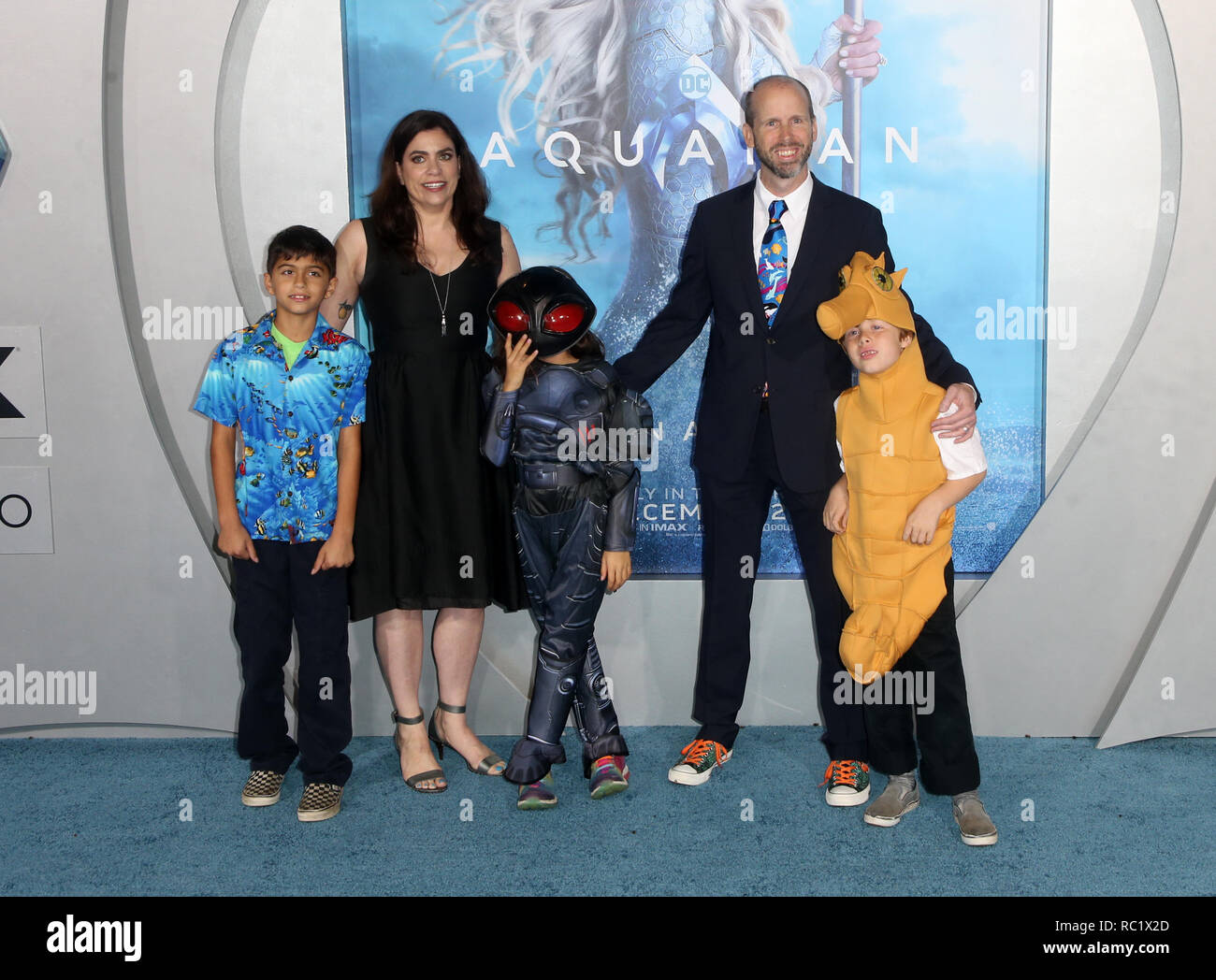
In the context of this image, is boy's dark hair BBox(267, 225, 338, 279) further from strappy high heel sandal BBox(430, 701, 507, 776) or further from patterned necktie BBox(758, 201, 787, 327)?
strappy high heel sandal BBox(430, 701, 507, 776)

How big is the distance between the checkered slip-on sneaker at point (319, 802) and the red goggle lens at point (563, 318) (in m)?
1.37

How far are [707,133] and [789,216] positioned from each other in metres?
0.63

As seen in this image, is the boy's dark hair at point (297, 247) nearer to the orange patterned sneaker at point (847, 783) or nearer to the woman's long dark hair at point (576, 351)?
the woman's long dark hair at point (576, 351)

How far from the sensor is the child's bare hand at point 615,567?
2.88 meters

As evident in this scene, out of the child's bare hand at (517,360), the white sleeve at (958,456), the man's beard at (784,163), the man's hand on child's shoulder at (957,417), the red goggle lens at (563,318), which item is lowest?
the white sleeve at (958,456)

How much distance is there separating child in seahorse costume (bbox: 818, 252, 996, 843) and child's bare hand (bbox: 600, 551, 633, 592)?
56 cm

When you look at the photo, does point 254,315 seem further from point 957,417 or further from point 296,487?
point 957,417

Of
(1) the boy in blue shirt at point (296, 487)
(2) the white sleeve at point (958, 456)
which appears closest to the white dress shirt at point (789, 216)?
(2) the white sleeve at point (958, 456)

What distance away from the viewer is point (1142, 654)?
3.43 metres

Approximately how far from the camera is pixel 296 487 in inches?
112

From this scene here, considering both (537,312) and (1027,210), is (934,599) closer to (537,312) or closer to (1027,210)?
(537,312)

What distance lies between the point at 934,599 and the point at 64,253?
9.24 feet

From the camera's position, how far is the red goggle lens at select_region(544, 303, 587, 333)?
8.98 ft

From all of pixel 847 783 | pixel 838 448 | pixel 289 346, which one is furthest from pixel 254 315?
pixel 847 783
